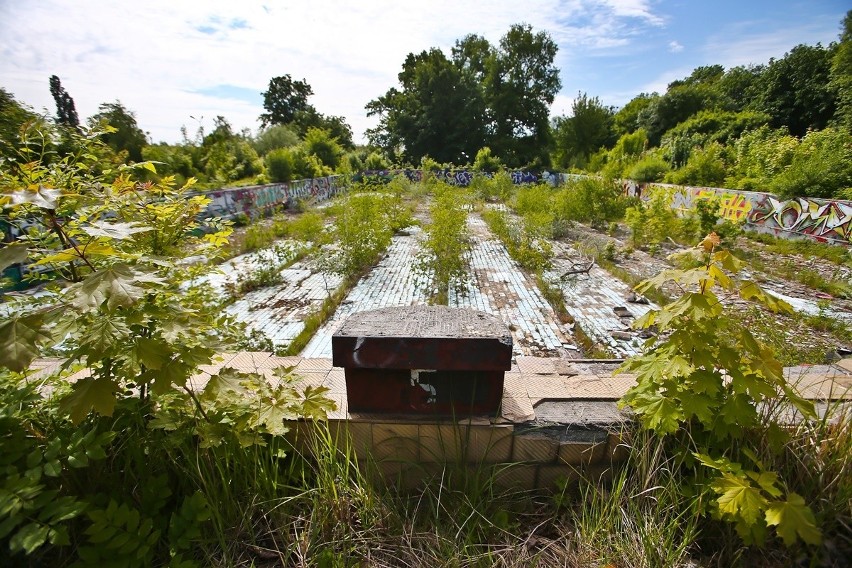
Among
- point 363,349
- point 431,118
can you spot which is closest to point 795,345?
point 363,349

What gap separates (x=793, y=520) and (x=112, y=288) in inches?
76.0

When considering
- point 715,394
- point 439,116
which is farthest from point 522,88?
point 715,394

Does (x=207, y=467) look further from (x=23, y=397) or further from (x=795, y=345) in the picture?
(x=795, y=345)

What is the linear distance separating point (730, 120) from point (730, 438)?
73.0 feet

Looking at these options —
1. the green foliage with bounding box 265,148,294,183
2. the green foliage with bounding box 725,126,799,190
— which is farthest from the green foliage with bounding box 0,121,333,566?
the green foliage with bounding box 265,148,294,183

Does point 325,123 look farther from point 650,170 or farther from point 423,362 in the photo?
point 423,362

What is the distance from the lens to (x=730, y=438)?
140 centimetres

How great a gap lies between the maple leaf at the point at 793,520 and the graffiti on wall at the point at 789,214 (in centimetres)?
866

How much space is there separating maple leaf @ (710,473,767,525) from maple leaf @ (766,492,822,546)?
4 cm

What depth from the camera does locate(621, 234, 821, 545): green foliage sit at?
3.75 ft

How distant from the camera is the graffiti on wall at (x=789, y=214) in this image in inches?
297

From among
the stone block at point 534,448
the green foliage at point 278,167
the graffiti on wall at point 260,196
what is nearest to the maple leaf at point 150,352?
the stone block at point 534,448

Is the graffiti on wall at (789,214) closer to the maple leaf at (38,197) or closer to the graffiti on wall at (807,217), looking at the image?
the graffiti on wall at (807,217)

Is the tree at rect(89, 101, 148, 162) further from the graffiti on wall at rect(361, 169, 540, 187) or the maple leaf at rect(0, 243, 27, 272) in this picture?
the maple leaf at rect(0, 243, 27, 272)
